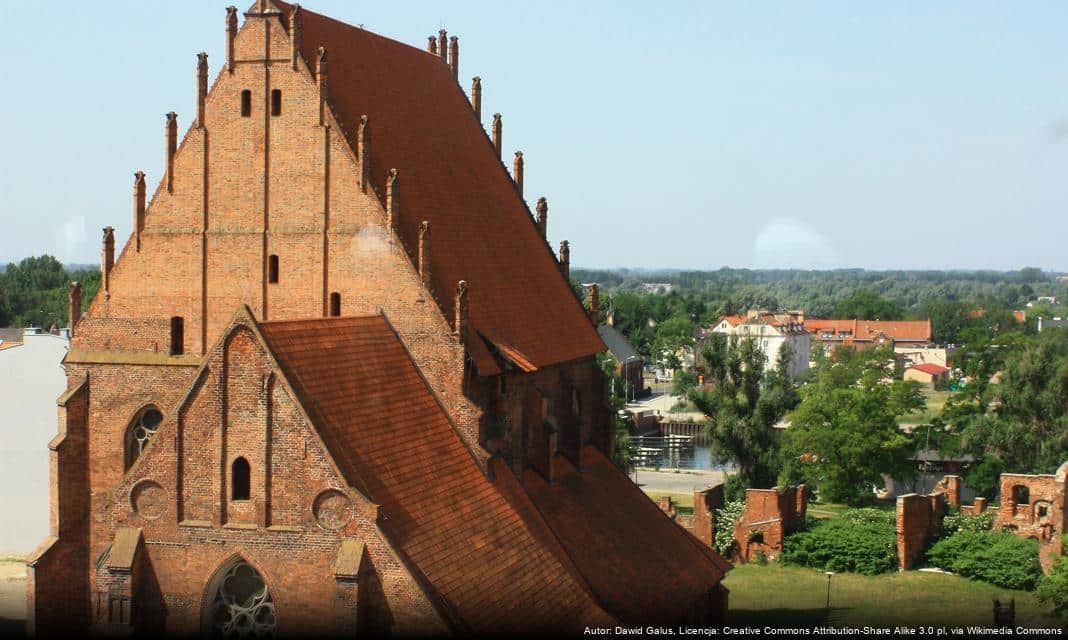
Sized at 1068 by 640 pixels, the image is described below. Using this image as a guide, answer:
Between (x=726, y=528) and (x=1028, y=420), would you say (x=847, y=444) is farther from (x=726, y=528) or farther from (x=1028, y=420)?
(x=726, y=528)

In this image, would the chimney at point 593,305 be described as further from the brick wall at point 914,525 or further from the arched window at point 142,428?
the brick wall at point 914,525

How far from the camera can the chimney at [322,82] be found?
25625mm

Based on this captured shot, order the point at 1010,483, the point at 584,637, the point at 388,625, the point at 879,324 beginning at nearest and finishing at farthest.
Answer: the point at 388,625 < the point at 584,637 < the point at 1010,483 < the point at 879,324

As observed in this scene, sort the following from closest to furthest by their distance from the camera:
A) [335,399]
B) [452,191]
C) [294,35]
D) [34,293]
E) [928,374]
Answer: [335,399] < [294,35] < [452,191] < [34,293] < [928,374]

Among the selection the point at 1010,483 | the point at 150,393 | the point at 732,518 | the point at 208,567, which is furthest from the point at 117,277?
the point at 1010,483

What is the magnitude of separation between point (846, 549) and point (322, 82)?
3225 centimetres

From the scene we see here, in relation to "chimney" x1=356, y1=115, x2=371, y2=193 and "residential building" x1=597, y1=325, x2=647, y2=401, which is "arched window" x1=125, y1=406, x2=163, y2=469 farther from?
"residential building" x1=597, y1=325, x2=647, y2=401

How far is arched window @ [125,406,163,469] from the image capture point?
2625cm

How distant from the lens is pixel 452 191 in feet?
96.9

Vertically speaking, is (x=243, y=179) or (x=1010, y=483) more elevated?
(x=243, y=179)

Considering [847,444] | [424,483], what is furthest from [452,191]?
[847,444]

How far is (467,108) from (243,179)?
9.66 m

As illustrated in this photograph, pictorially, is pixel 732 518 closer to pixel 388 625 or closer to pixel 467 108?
pixel 467 108

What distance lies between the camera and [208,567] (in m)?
20.4
